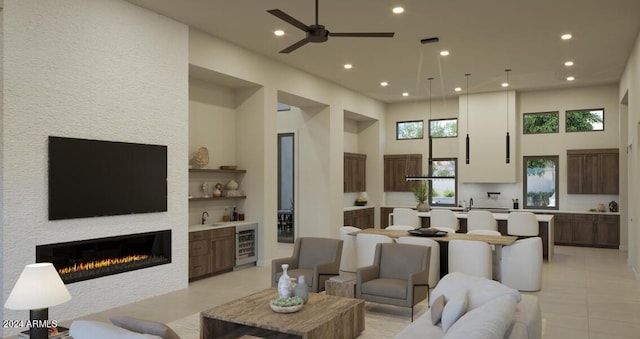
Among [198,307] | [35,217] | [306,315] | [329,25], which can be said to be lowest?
[198,307]

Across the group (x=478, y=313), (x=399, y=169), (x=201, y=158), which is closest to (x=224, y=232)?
(x=201, y=158)

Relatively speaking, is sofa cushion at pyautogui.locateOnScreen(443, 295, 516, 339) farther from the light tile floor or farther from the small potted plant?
the small potted plant

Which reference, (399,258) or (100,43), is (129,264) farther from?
(399,258)

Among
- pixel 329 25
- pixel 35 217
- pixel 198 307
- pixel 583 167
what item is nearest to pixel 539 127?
pixel 583 167

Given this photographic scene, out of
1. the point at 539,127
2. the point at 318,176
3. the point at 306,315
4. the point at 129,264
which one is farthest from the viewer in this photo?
the point at 539,127

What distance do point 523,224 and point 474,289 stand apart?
18.2 feet

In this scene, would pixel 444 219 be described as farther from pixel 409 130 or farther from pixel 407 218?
pixel 409 130

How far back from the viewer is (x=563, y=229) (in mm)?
10945

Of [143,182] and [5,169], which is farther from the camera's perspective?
→ [143,182]

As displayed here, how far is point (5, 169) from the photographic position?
4680mm

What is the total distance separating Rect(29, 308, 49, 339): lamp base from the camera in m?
3.06

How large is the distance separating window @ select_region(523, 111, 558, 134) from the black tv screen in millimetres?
9198

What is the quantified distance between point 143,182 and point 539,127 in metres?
9.66

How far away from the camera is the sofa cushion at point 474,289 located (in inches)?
146
